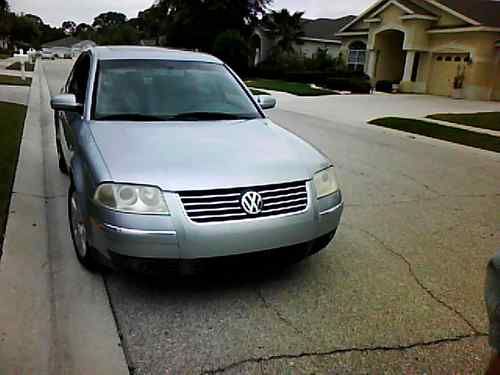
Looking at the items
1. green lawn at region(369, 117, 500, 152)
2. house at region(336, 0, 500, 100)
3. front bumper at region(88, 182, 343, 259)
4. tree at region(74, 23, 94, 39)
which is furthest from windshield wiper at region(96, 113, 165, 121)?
tree at region(74, 23, 94, 39)

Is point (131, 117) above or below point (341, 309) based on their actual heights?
above

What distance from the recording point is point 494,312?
47.4 inches

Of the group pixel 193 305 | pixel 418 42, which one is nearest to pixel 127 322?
pixel 193 305

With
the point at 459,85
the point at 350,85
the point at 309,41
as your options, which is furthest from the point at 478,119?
the point at 309,41

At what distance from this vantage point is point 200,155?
3141 mm

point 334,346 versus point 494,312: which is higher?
point 494,312

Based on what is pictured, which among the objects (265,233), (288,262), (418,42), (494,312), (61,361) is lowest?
(61,361)

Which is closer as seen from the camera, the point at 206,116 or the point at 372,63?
the point at 206,116

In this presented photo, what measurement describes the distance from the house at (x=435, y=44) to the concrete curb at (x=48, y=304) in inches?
922

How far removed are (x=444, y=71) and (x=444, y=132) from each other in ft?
50.0

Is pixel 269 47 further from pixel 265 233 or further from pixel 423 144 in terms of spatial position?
pixel 265 233

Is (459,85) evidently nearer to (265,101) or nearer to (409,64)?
(409,64)

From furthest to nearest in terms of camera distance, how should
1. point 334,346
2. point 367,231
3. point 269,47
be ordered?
point 269,47 < point 367,231 < point 334,346

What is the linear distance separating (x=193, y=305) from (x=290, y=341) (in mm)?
734
